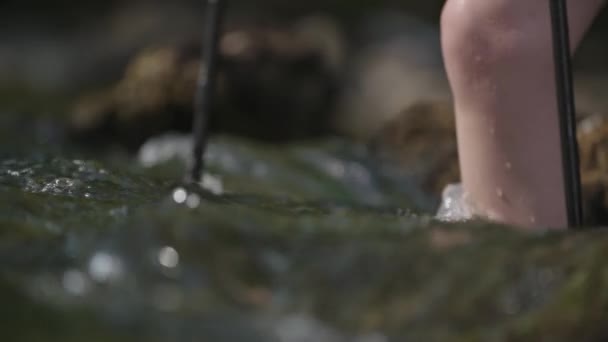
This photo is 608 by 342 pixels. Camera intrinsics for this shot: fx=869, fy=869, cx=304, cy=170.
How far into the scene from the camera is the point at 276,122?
728 centimetres

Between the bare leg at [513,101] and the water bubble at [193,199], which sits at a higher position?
the bare leg at [513,101]

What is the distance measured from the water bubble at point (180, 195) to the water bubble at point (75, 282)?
0.60 meters

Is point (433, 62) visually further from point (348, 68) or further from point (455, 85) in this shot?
point (455, 85)

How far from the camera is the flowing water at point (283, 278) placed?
131 centimetres

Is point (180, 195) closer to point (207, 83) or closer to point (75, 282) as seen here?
point (75, 282)

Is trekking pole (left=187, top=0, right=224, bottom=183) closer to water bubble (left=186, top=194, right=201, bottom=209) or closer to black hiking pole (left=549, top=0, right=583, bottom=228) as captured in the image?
water bubble (left=186, top=194, right=201, bottom=209)

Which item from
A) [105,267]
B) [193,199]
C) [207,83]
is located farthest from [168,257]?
[207,83]

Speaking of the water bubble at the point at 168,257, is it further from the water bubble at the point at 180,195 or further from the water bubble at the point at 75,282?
the water bubble at the point at 180,195

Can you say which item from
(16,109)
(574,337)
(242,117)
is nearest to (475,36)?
(574,337)

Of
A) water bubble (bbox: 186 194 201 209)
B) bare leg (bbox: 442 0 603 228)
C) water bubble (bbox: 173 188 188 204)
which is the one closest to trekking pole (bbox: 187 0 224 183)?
water bubble (bbox: 173 188 188 204)

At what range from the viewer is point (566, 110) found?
2.05 metres

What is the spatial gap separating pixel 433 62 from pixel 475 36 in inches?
306

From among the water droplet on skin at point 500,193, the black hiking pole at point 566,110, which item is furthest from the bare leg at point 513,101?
the black hiking pole at point 566,110

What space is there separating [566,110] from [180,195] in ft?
3.15
